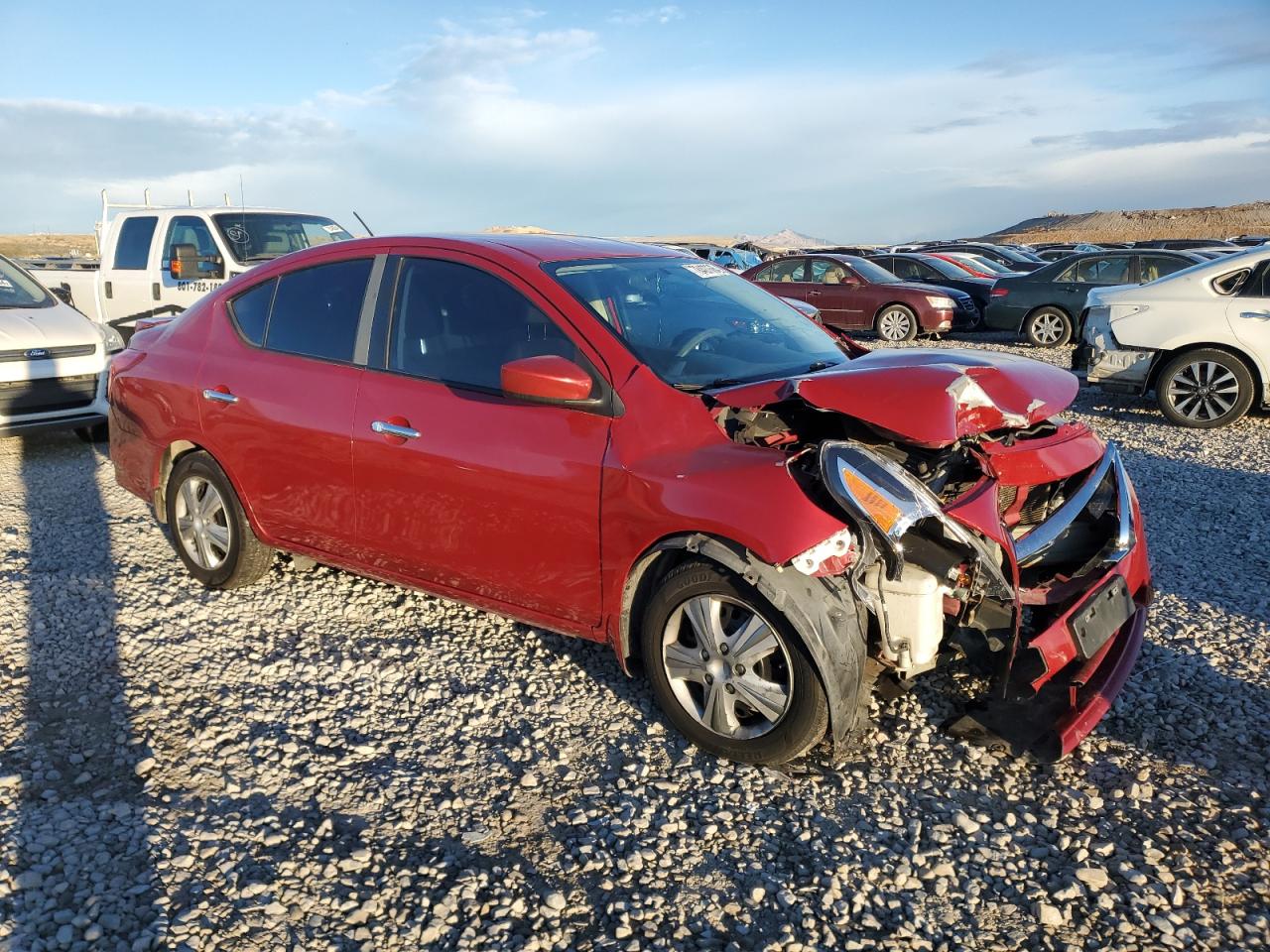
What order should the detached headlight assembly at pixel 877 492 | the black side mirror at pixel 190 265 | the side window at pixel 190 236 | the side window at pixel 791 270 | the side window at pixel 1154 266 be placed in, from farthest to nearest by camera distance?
1. the side window at pixel 791 270
2. the side window at pixel 1154 266
3. the side window at pixel 190 236
4. the black side mirror at pixel 190 265
5. the detached headlight assembly at pixel 877 492

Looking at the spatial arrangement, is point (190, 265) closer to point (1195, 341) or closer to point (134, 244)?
point (134, 244)

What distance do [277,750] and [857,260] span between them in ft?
52.2

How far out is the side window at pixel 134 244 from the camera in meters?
11.1

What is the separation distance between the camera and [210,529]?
16.8 ft

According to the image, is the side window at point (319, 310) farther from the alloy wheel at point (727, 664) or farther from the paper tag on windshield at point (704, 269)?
the alloy wheel at point (727, 664)

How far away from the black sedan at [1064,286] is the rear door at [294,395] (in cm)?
1361

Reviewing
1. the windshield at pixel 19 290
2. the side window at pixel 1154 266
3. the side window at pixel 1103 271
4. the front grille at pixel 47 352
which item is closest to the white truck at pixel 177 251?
the windshield at pixel 19 290

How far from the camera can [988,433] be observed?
146 inches

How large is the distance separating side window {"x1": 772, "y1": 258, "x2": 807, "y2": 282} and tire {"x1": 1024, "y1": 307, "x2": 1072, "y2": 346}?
3.97 metres

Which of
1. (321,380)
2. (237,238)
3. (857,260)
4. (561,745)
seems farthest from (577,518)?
(857,260)

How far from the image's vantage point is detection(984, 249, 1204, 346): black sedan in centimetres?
1528

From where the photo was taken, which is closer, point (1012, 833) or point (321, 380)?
point (1012, 833)

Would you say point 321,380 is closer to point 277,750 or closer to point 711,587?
point 277,750

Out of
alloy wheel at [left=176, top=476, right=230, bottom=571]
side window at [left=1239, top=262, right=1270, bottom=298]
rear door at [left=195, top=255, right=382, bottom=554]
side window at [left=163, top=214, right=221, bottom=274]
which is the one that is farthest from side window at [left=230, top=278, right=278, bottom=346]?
side window at [left=1239, top=262, right=1270, bottom=298]
